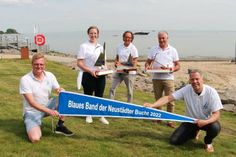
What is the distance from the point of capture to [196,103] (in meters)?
6.59

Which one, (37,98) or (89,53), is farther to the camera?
(89,53)

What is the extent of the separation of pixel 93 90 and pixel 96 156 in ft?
6.79

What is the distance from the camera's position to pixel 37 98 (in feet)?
21.7

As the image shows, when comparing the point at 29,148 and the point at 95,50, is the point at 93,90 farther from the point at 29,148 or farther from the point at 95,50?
the point at 29,148

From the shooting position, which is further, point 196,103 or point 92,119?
point 92,119

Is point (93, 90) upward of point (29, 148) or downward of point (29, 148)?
upward

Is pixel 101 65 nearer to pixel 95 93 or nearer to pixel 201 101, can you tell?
pixel 95 93

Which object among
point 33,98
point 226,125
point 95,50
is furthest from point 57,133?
point 226,125

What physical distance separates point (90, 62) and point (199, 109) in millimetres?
2379

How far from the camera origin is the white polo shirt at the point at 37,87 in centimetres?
645

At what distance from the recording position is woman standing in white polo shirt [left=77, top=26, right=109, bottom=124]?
7.50 m

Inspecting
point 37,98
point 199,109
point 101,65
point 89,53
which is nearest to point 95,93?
point 101,65

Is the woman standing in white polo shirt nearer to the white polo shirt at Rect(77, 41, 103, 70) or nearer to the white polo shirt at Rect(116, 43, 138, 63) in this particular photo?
the white polo shirt at Rect(77, 41, 103, 70)

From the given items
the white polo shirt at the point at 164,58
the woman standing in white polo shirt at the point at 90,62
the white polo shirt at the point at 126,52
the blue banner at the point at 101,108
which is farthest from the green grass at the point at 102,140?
the white polo shirt at the point at 126,52
